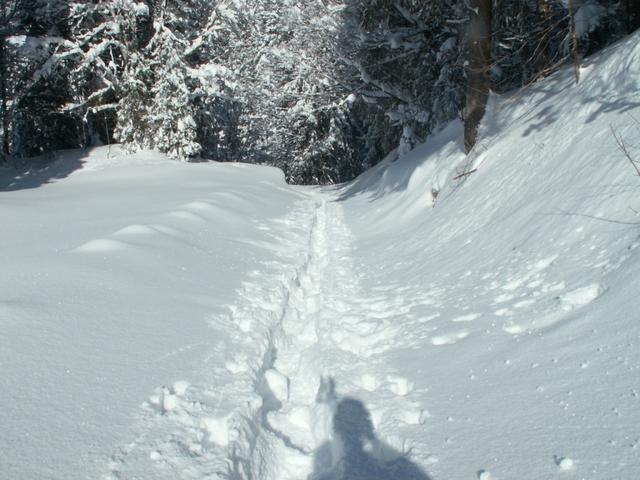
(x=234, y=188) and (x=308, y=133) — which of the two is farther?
(x=308, y=133)

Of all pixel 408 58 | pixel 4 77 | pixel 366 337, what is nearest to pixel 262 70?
pixel 4 77

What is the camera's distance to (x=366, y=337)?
4.45 meters

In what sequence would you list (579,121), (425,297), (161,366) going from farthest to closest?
(579,121) → (425,297) → (161,366)

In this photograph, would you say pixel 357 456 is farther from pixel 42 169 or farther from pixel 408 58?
pixel 42 169

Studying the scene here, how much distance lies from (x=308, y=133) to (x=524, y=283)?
22861 mm

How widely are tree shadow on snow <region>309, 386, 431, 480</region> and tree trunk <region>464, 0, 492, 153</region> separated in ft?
22.4

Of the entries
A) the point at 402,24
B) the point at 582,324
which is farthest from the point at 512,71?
the point at 582,324

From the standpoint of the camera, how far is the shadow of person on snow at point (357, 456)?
2.67 m

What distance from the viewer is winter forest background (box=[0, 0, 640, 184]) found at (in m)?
10.9

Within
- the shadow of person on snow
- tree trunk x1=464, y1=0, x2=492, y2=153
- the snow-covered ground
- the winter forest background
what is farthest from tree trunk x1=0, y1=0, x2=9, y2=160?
the shadow of person on snow

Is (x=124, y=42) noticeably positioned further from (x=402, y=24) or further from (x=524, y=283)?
(x=524, y=283)

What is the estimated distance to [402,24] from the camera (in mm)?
12828

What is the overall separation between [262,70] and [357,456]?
89.7ft

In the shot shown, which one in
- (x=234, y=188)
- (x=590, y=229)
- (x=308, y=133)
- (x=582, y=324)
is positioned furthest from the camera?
(x=308, y=133)
